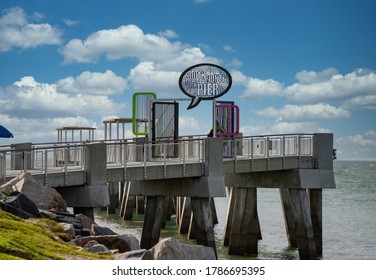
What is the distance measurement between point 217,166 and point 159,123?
5.50 m

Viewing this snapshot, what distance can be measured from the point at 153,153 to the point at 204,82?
495 centimetres

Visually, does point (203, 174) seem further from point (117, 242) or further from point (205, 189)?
point (117, 242)

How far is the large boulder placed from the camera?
22.7 m

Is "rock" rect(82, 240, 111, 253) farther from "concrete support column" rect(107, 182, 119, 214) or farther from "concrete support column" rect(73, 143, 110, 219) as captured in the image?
"concrete support column" rect(107, 182, 119, 214)

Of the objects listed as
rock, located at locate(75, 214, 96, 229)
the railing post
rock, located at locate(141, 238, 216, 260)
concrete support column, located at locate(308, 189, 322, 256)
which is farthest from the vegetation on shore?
concrete support column, located at locate(308, 189, 322, 256)

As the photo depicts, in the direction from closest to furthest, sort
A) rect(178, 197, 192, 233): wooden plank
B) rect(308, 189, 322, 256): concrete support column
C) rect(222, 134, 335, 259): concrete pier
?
rect(222, 134, 335, 259): concrete pier → rect(308, 189, 322, 256): concrete support column → rect(178, 197, 192, 233): wooden plank

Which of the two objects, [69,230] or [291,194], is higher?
[291,194]

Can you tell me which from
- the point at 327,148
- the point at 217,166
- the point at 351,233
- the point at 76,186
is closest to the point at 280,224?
the point at 351,233

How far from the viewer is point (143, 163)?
97.5 ft

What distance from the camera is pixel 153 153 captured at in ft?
106

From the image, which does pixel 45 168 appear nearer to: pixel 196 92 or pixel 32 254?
pixel 32 254

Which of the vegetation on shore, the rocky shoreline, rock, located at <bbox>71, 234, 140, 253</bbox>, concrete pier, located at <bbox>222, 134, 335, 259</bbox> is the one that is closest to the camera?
the vegetation on shore

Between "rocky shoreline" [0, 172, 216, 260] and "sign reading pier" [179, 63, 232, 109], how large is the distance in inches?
529

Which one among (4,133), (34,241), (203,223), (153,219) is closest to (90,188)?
(4,133)
